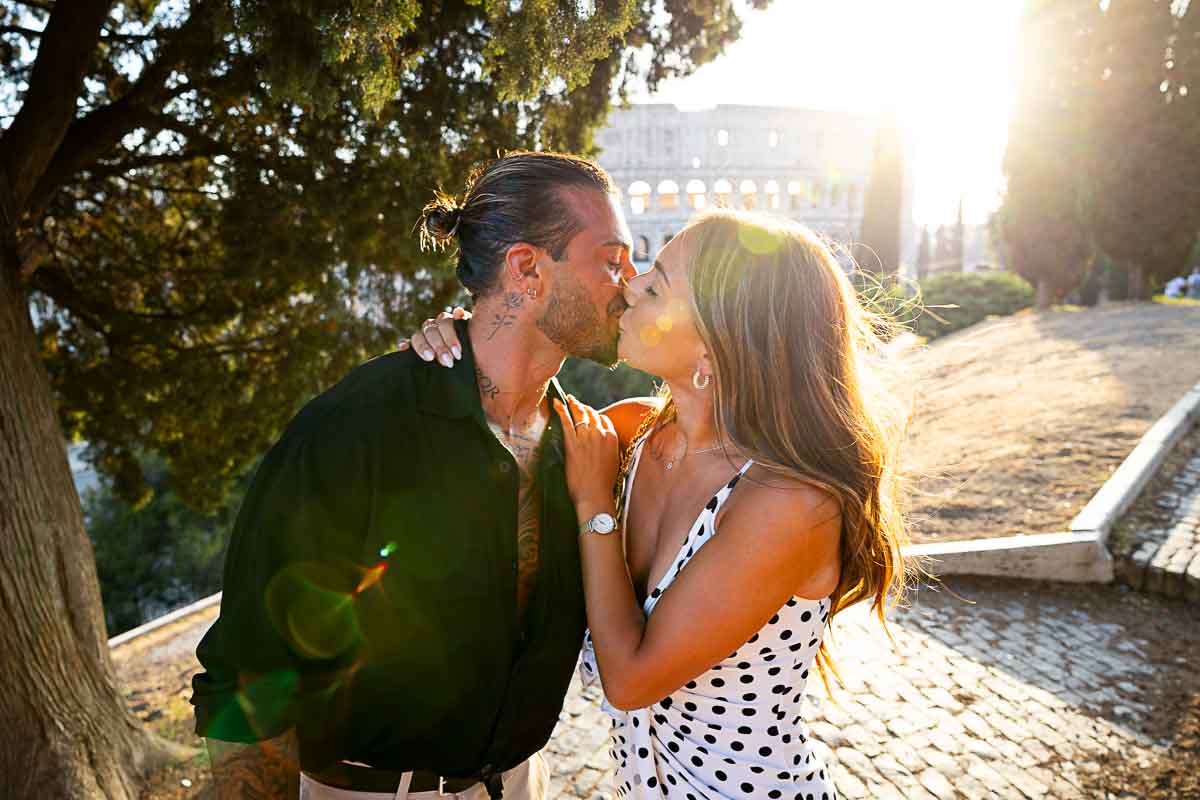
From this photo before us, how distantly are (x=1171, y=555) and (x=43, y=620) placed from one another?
733 centimetres

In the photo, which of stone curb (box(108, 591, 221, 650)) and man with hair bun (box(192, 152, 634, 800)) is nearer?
man with hair bun (box(192, 152, 634, 800))

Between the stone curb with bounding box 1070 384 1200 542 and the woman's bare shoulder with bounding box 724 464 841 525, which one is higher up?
the woman's bare shoulder with bounding box 724 464 841 525

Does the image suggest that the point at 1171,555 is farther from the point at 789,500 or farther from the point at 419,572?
the point at 419,572

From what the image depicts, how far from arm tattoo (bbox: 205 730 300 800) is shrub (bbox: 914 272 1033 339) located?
910 inches

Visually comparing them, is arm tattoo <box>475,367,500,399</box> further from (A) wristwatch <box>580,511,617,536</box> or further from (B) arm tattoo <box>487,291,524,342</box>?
(A) wristwatch <box>580,511,617,536</box>

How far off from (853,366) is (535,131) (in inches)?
160

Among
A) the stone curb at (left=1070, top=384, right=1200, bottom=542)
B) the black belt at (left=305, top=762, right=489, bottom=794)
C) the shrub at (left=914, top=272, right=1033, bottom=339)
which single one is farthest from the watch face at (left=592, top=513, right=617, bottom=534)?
the shrub at (left=914, top=272, right=1033, bottom=339)

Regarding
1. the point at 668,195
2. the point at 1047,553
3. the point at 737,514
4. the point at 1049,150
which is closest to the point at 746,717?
the point at 737,514

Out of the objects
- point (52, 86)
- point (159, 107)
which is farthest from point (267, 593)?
point (159, 107)

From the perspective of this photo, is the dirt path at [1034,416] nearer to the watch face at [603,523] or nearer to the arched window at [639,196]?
the watch face at [603,523]

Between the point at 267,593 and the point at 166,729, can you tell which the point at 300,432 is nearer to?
the point at 267,593

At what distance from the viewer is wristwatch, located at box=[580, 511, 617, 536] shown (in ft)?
6.50

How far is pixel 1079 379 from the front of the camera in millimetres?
10953

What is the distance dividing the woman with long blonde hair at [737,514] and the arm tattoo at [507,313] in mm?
122
